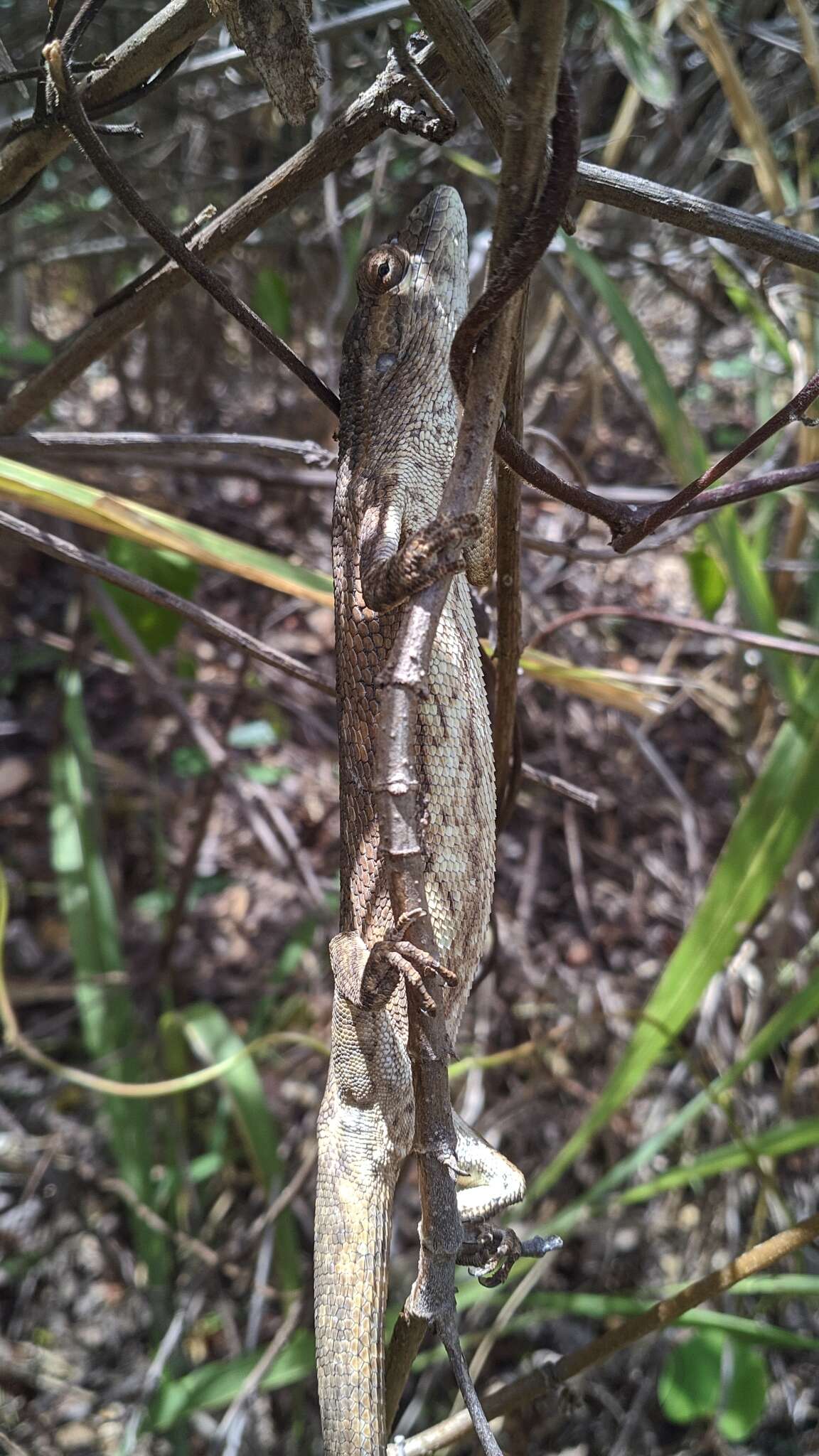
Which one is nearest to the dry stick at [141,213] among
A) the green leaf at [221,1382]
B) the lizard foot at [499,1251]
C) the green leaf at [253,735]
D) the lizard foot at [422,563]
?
the lizard foot at [422,563]

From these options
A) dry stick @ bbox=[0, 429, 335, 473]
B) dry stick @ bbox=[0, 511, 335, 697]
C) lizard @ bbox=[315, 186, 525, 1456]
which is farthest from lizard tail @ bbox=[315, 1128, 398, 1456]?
dry stick @ bbox=[0, 429, 335, 473]

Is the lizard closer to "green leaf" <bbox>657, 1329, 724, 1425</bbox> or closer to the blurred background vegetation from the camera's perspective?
the blurred background vegetation

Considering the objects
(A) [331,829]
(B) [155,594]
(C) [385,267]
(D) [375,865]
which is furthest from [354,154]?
(A) [331,829]

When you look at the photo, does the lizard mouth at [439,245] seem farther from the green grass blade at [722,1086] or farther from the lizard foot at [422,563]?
the green grass blade at [722,1086]

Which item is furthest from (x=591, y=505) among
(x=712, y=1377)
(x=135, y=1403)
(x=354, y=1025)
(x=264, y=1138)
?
(x=135, y=1403)

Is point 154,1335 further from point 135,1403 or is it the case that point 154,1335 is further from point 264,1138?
point 264,1138

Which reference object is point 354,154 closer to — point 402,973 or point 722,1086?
point 402,973
